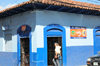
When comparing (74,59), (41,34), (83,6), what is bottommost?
(74,59)

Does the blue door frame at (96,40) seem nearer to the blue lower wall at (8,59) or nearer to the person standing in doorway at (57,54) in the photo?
the person standing in doorway at (57,54)

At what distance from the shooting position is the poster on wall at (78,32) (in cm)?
1274

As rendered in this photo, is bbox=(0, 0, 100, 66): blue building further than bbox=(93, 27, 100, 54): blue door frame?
No

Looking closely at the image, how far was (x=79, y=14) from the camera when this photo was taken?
43.2 feet

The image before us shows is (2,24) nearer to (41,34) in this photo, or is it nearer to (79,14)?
(41,34)

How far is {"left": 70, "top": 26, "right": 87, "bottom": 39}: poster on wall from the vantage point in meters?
12.7

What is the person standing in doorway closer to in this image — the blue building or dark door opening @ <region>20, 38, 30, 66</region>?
the blue building

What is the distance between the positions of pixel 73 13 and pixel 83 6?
2.89 ft

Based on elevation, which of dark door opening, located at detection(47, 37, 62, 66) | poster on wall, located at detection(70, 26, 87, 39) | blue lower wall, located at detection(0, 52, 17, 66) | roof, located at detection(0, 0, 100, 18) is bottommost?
blue lower wall, located at detection(0, 52, 17, 66)

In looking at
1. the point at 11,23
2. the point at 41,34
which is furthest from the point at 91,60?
the point at 11,23

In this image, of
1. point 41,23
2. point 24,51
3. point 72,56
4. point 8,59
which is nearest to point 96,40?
point 72,56

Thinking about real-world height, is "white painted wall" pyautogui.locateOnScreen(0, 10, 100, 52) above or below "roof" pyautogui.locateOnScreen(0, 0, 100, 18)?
below

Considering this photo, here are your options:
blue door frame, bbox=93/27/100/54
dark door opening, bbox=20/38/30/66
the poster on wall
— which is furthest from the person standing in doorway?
blue door frame, bbox=93/27/100/54

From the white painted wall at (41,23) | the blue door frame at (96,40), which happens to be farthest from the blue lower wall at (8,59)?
the blue door frame at (96,40)
